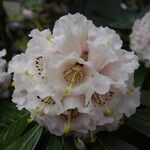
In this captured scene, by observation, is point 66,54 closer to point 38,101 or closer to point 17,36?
point 38,101

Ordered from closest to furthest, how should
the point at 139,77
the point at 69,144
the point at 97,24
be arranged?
the point at 69,144, the point at 139,77, the point at 97,24

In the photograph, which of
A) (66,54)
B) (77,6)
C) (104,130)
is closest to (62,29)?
(66,54)

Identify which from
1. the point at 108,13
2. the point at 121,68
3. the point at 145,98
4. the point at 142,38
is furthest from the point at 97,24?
the point at 121,68

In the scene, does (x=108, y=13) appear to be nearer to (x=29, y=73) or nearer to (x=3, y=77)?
(x=3, y=77)

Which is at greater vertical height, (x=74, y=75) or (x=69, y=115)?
(x=74, y=75)

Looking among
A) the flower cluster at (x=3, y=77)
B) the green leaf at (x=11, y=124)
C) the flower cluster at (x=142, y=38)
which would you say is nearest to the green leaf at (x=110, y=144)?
the green leaf at (x=11, y=124)

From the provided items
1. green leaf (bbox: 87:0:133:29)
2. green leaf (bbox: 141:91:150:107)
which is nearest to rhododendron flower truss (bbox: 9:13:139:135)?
green leaf (bbox: 141:91:150:107)

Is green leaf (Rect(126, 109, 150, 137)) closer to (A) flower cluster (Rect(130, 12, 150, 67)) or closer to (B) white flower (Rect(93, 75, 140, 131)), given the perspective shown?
(B) white flower (Rect(93, 75, 140, 131))
